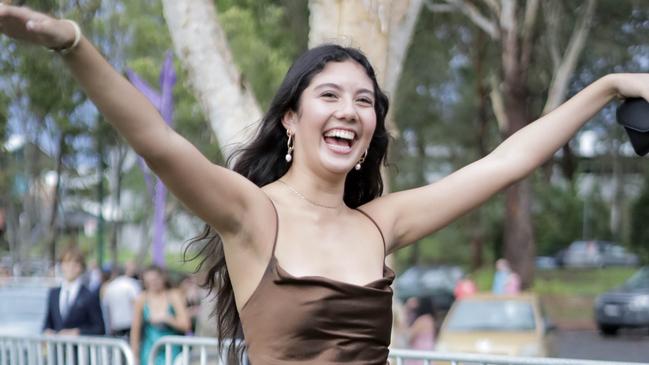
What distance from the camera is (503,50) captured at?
23.6 m

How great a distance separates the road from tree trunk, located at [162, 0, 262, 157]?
12198 mm

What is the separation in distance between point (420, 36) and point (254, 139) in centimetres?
2487

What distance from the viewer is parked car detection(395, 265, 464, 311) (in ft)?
83.6

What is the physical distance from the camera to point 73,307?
30.3 feet

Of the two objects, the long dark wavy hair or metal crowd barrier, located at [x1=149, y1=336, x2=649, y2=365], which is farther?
metal crowd barrier, located at [x1=149, y1=336, x2=649, y2=365]

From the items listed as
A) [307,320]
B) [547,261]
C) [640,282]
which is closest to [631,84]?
[307,320]

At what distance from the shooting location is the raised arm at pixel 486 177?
2.88 metres

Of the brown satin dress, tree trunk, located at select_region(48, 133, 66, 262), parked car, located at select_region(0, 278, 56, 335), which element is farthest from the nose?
tree trunk, located at select_region(48, 133, 66, 262)

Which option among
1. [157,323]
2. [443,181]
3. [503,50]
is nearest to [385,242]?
[443,181]

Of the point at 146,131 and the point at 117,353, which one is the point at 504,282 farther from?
the point at 146,131

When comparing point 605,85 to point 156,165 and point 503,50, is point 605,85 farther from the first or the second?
point 503,50

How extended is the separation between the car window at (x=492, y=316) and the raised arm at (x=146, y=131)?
34.5 feet

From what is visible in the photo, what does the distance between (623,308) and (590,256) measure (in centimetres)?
2902

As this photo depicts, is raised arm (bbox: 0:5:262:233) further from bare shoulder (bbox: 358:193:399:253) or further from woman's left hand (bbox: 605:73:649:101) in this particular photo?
woman's left hand (bbox: 605:73:649:101)
